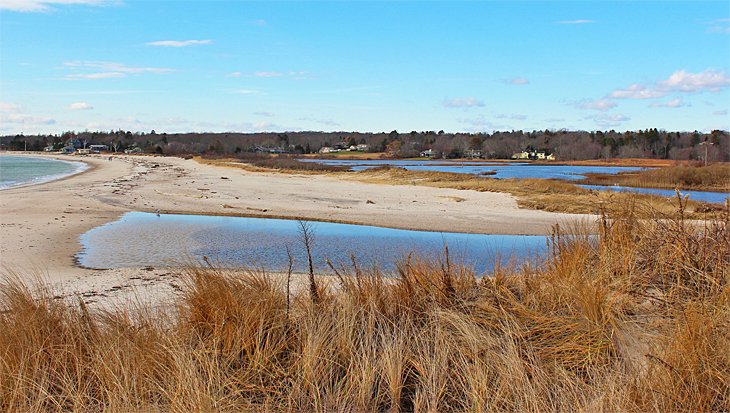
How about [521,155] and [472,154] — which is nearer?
[521,155]

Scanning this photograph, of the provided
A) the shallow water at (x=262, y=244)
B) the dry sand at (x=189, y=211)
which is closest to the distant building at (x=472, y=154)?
the dry sand at (x=189, y=211)

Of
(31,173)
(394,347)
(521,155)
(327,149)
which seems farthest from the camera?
(327,149)

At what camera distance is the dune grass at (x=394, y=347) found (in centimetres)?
428

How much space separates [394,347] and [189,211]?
20.3 m

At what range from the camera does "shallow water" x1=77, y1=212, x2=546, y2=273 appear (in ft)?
42.5

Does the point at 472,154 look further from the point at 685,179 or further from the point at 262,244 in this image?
the point at 262,244

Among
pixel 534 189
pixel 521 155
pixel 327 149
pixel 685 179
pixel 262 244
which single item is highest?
pixel 327 149

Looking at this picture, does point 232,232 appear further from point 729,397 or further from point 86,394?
point 729,397

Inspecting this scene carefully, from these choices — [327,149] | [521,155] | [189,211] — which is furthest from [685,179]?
[327,149]

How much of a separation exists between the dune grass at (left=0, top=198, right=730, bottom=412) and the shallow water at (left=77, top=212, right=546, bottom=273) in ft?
17.4

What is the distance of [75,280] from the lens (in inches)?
411

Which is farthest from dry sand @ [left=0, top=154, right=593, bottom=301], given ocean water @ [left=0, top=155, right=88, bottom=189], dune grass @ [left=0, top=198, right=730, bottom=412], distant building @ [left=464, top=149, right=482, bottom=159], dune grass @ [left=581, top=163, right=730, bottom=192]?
distant building @ [left=464, top=149, right=482, bottom=159]

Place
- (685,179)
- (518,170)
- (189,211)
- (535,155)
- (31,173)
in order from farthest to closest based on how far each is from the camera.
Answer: (535,155) < (518,170) < (31,173) < (685,179) < (189,211)

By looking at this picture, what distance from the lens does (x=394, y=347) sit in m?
4.85
